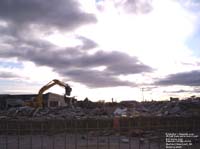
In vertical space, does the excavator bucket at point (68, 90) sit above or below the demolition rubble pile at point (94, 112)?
above

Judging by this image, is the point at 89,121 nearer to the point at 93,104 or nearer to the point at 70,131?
the point at 70,131

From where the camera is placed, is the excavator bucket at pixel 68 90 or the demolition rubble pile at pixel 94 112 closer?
the demolition rubble pile at pixel 94 112

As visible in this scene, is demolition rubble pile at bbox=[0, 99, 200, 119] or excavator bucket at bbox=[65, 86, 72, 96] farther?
excavator bucket at bbox=[65, 86, 72, 96]

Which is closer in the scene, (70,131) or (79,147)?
(79,147)

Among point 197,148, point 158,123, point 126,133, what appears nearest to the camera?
point 197,148

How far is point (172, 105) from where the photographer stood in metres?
32.2

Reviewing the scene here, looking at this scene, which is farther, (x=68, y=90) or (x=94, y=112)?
(x=68, y=90)

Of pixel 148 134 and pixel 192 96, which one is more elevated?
pixel 192 96

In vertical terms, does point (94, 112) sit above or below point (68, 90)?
below

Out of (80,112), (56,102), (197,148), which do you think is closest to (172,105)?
(80,112)

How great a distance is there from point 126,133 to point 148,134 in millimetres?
1286

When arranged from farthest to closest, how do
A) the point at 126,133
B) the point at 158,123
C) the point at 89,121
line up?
the point at 89,121 → the point at 126,133 → the point at 158,123

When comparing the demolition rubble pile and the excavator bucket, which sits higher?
the excavator bucket

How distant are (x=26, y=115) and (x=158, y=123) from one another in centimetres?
1615
